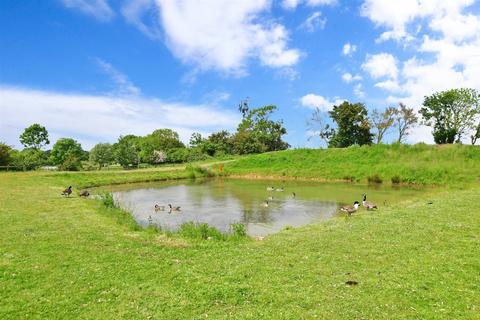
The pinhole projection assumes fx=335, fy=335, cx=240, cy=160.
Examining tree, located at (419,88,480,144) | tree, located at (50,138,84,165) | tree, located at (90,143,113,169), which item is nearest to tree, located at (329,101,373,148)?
tree, located at (419,88,480,144)

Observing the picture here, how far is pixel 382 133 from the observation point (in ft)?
229

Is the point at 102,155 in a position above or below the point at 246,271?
above

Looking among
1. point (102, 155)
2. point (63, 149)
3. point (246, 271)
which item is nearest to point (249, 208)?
point (246, 271)

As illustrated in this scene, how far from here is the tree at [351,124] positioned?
6719 cm

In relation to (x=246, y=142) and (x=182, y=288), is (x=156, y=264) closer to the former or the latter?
(x=182, y=288)

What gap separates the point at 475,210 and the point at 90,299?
17772 millimetres

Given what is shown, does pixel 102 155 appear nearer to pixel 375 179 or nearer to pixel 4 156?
pixel 4 156

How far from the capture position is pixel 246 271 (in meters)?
9.09

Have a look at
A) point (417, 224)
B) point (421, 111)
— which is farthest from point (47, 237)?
point (421, 111)

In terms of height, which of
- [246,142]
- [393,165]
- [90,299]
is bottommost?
[90,299]

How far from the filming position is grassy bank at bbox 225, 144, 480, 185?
37906 mm

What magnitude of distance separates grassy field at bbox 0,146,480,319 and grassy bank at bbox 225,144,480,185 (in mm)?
23945

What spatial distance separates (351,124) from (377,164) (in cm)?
2439

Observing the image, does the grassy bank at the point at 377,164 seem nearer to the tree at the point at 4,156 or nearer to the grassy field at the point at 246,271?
the grassy field at the point at 246,271
